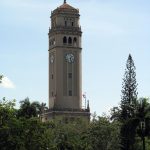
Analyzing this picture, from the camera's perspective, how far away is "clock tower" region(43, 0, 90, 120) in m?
129

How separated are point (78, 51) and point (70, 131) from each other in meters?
49.7

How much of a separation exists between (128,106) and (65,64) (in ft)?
128

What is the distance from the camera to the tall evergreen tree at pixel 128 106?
286ft

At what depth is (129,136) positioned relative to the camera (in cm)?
8731

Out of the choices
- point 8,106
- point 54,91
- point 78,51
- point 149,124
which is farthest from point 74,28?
point 8,106

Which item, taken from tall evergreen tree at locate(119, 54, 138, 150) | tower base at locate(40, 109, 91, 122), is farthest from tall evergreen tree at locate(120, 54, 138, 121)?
tower base at locate(40, 109, 91, 122)

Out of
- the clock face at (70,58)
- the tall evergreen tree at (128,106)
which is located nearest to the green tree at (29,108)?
the tall evergreen tree at (128,106)

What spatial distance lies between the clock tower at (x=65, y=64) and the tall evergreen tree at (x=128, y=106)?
25574 mm

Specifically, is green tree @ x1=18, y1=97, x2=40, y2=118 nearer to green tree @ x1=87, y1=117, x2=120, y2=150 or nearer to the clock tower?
green tree @ x1=87, y1=117, x2=120, y2=150

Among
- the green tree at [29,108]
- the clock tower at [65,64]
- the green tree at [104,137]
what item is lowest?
the green tree at [104,137]

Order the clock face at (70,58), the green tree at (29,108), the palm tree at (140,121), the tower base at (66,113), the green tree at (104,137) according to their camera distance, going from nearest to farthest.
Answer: the green tree at (104,137) → the palm tree at (140,121) → the green tree at (29,108) → the tower base at (66,113) → the clock face at (70,58)

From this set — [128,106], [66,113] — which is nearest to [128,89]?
[128,106]

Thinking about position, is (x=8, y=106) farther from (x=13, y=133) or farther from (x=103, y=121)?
(x=103, y=121)

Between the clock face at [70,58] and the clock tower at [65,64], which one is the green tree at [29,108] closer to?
the clock tower at [65,64]
